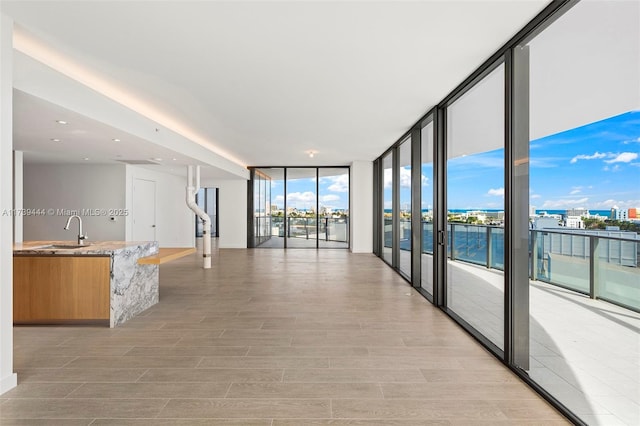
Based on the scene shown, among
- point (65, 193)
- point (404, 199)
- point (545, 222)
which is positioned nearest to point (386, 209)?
point (404, 199)

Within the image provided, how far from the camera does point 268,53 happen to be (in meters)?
3.25

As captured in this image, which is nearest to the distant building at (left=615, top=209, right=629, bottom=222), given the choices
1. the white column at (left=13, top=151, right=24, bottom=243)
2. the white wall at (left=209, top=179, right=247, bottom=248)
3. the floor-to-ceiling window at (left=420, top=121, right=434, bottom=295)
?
the floor-to-ceiling window at (left=420, top=121, right=434, bottom=295)

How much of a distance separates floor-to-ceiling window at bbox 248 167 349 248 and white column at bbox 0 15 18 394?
30.0 ft

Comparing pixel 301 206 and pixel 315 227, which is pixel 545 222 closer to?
pixel 315 227

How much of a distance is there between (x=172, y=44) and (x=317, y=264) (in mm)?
6050

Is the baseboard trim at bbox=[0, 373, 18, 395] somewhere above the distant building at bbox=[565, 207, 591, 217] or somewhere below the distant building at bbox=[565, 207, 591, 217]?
below

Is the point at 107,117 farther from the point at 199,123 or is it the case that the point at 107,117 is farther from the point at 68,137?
the point at 199,123

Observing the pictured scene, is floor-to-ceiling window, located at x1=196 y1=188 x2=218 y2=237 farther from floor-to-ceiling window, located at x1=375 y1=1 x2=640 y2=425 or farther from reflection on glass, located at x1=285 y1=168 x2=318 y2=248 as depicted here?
floor-to-ceiling window, located at x1=375 y1=1 x2=640 y2=425

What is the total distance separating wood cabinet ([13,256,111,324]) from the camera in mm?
3986

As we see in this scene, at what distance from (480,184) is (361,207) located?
5844 mm

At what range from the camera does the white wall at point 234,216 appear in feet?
39.4

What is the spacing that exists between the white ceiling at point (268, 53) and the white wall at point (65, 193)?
2.56 metres

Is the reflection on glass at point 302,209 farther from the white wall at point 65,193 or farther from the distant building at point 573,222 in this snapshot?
the distant building at point 573,222

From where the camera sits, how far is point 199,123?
19.3 ft
